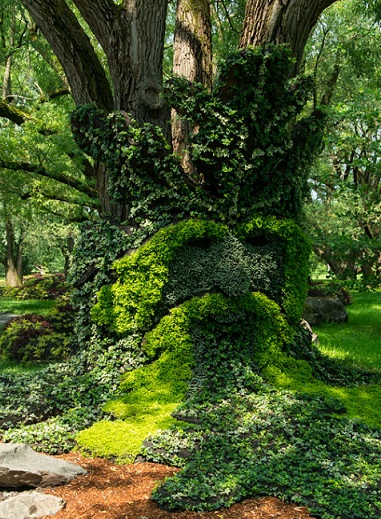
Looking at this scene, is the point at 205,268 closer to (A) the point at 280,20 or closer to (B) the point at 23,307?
(A) the point at 280,20

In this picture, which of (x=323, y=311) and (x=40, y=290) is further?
(x=40, y=290)

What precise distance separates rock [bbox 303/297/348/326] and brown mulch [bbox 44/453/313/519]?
10.4 metres

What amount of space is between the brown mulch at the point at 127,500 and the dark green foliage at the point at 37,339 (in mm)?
5384

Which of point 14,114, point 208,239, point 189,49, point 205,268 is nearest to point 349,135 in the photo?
point 189,49

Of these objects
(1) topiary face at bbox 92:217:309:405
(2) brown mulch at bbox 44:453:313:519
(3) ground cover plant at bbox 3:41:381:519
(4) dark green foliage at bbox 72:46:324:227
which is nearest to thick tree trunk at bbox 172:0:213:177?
(4) dark green foliage at bbox 72:46:324:227

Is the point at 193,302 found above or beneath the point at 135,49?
beneath

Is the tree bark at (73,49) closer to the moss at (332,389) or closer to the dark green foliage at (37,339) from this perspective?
the dark green foliage at (37,339)

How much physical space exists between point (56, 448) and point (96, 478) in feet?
2.95

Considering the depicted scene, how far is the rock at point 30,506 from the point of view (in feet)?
14.3

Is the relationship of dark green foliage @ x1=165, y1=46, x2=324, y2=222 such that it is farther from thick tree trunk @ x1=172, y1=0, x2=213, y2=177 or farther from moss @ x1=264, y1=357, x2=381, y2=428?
moss @ x1=264, y1=357, x2=381, y2=428

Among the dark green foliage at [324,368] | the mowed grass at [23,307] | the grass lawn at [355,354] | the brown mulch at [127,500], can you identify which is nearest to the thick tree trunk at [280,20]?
the dark green foliage at [324,368]

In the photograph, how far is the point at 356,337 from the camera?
13.4 m

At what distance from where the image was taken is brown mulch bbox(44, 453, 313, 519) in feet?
14.3

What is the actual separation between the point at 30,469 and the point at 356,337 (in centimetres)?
1040
